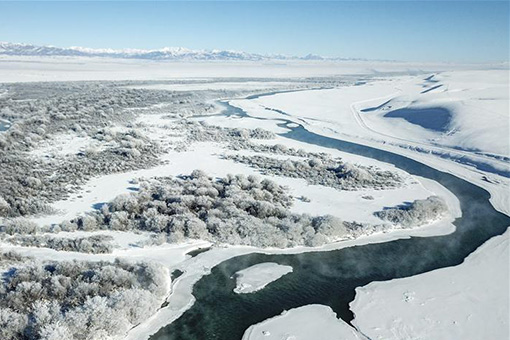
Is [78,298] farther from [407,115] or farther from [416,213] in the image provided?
[407,115]

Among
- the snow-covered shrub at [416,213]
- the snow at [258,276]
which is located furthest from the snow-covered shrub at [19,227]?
the snow-covered shrub at [416,213]

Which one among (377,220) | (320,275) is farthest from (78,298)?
(377,220)

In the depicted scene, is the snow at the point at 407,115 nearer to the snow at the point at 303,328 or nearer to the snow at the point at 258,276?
the snow at the point at 258,276

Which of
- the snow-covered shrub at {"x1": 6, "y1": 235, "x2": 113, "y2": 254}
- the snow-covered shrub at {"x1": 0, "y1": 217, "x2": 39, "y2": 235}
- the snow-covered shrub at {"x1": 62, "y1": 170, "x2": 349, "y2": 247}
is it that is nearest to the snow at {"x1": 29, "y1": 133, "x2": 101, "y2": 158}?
the snow-covered shrub at {"x1": 62, "y1": 170, "x2": 349, "y2": 247}

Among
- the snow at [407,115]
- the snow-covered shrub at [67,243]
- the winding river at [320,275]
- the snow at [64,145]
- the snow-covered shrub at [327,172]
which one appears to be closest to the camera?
the winding river at [320,275]

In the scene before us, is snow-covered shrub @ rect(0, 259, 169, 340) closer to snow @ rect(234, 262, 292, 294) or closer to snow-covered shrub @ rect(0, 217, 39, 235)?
snow @ rect(234, 262, 292, 294)
